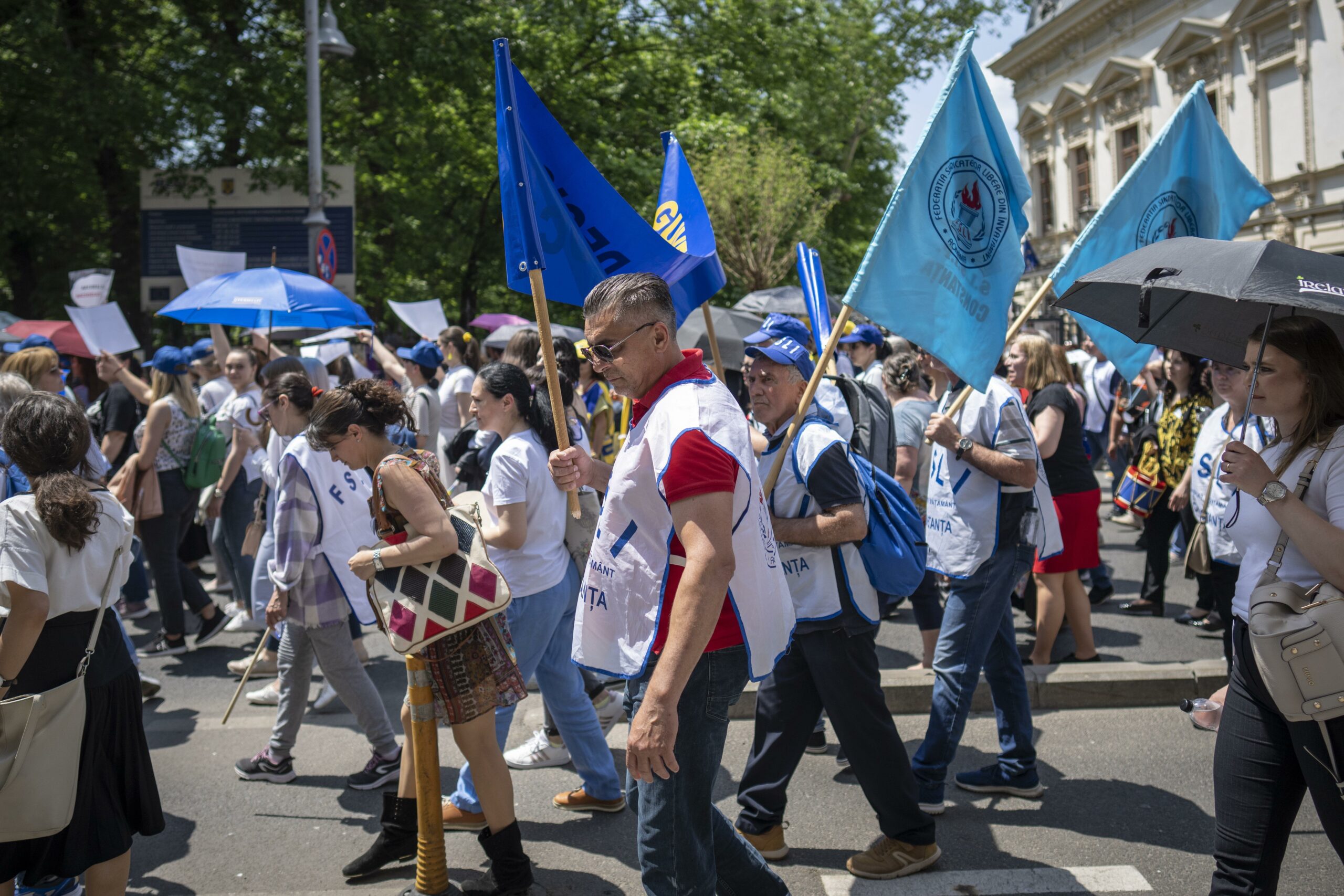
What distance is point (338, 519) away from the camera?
4.88 meters

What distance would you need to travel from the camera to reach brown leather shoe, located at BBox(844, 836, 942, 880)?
386cm

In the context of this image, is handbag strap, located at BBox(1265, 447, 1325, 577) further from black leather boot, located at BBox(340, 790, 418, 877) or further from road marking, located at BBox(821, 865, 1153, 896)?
black leather boot, located at BBox(340, 790, 418, 877)

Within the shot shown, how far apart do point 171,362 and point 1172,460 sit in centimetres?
666

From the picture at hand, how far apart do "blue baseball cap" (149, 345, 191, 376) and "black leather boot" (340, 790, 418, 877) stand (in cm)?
443

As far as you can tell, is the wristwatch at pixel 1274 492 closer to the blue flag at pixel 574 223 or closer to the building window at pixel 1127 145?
the blue flag at pixel 574 223

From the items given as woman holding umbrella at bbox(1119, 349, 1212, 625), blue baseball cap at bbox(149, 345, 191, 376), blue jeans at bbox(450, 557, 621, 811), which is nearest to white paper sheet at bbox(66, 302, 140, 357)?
blue baseball cap at bbox(149, 345, 191, 376)

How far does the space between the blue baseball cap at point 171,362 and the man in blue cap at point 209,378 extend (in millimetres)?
481

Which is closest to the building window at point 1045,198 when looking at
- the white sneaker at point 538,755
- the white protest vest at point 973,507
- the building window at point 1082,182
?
the building window at point 1082,182

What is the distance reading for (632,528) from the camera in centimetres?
272

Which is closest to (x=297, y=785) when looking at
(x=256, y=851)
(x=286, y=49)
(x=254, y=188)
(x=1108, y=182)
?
(x=256, y=851)

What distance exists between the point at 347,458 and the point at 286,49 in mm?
13746

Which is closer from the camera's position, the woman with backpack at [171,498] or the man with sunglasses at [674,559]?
the man with sunglasses at [674,559]

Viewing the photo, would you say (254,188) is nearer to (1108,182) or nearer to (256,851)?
(256,851)

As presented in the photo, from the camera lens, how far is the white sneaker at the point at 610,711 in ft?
18.7
